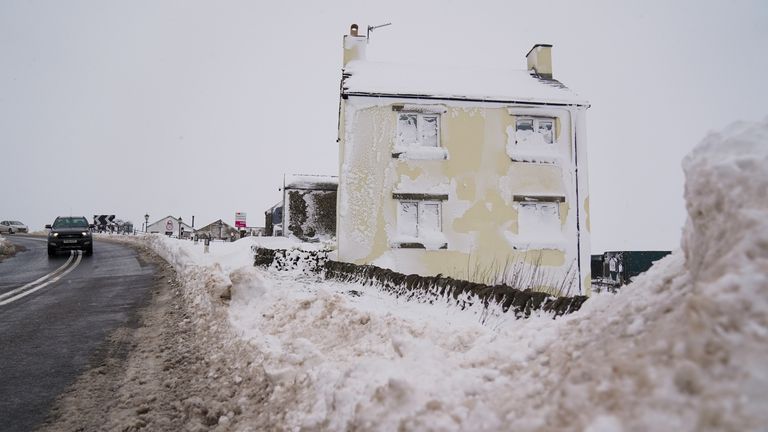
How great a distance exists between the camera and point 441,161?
14516mm

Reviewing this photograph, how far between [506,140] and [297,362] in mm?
12922

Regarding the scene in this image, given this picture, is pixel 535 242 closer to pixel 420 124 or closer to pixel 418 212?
pixel 418 212

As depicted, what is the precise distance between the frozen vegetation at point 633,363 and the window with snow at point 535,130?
44.1 feet

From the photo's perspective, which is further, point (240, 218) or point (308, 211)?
point (240, 218)

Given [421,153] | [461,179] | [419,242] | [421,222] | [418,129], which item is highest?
[418,129]

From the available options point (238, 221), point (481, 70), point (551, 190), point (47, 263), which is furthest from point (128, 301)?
point (238, 221)

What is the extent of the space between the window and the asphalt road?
8780 mm

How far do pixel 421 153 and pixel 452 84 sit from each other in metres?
3.26

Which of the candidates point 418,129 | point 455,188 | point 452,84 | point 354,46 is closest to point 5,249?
point 354,46

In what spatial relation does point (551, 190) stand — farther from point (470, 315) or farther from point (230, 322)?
point (230, 322)

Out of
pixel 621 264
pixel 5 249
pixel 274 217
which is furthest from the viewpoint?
pixel 274 217

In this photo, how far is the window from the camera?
14.6 m

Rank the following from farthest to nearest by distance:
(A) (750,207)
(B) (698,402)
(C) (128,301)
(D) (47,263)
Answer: (D) (47,263), (C) (128,301), (A) (750,207), (B) (698,402)

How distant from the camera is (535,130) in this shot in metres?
15.2
